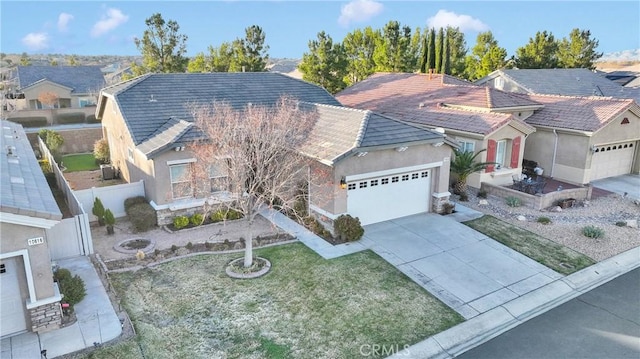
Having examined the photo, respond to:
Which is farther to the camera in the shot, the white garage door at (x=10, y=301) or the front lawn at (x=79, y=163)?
the front lawn at (x=79, y=163)

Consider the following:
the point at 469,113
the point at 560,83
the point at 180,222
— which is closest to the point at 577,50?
the point at 560,83

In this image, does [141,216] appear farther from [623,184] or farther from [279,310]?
[623,184]

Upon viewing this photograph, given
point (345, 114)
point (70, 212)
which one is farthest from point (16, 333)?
point (345, 114)

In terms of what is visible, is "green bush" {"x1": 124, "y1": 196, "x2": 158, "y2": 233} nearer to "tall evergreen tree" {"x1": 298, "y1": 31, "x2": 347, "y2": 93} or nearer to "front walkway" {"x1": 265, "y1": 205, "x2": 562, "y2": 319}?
"front walkway" {"x1": 265, "y1": 205, "x2": 562, "y2": 319}

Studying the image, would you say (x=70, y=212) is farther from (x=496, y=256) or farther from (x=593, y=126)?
(x=593, y=126)

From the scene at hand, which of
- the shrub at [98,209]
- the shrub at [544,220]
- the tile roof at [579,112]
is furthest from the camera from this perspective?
the tile roof at [579,112]

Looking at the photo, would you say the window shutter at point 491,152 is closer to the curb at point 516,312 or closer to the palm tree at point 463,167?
the palm tree at point 463,167

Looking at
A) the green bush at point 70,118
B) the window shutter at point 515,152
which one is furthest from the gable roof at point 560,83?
the green bush at point 70,118
